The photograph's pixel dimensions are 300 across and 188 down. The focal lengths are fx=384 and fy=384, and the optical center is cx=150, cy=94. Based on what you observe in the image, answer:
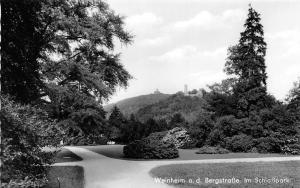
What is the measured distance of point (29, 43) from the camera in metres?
12.0

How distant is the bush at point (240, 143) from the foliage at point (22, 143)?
59.7 feet

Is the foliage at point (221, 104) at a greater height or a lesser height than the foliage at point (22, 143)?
greater

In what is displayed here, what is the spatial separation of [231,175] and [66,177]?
6.59 metres

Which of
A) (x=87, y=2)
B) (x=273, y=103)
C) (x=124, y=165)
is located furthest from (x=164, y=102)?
(x=124, y=165)

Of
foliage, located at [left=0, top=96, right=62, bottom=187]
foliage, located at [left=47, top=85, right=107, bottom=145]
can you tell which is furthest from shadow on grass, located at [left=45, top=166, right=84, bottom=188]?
foliage, located at [left=47, top=85, right=107, bottom=145]

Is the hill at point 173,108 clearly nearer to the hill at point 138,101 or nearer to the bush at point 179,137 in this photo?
the hill at point 138,101

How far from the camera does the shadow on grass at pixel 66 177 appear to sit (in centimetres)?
1359

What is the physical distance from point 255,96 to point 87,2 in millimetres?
15386

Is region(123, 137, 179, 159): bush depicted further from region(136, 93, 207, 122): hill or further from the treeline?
region(136, 93, 207, 122): hill

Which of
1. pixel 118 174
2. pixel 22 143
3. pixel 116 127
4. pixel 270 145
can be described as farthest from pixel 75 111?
pixel 116 127

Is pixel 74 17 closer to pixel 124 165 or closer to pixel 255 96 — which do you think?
pixel 124 165

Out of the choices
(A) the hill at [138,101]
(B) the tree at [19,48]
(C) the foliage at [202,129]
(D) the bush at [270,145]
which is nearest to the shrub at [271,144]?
(D) the bush at [270,145]

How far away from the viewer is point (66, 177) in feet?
50.7

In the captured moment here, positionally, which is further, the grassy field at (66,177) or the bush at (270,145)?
the bush at (270,145)
